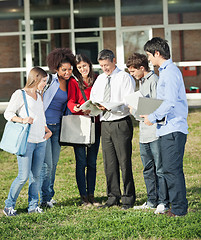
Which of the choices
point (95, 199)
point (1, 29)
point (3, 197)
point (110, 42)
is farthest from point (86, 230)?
point (1, 29)

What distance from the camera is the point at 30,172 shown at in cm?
603

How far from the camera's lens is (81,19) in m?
18.4

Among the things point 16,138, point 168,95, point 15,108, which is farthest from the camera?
point 15,108

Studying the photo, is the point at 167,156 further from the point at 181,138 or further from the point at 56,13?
the point at 56,13

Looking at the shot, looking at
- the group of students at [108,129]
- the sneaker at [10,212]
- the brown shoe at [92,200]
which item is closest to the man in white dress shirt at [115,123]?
the group of students at [108,129]

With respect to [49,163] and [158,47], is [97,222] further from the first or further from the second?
[158,47]

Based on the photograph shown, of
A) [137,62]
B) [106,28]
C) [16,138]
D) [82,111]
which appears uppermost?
[106,28]

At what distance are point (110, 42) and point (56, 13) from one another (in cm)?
236

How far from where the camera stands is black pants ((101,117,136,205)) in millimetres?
6020

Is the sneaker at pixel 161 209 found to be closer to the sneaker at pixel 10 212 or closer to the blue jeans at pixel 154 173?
the blue jeans at pixel 154 173

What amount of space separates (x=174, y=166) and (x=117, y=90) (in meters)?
1.28

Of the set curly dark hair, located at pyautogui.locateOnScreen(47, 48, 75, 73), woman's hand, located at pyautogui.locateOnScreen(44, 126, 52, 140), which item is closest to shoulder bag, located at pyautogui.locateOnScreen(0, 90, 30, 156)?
woman's hand, located at pyautogui.locateOnScreen(44, 126, 52, 140)

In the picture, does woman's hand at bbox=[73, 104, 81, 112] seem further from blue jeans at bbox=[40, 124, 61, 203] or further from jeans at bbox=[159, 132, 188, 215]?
jeans at bbox=[159, 132, 188, 215]

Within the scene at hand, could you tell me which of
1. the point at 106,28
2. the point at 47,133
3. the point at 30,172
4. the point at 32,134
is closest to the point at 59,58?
the point at 47,133
